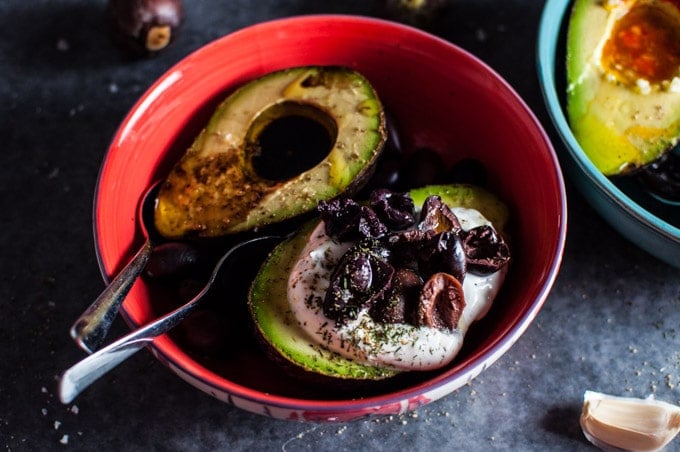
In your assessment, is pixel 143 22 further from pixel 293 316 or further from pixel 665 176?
pixel 665 176

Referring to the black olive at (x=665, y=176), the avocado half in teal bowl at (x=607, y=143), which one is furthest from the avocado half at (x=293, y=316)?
the black olive at (x=665, y=176)

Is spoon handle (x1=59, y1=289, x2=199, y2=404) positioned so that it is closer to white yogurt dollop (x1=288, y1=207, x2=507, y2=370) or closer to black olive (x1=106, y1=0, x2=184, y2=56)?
white yogurt dollop (x1=288, y1=207, x2=507, y2=370)

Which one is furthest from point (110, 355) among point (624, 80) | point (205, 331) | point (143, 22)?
point (624, 80)

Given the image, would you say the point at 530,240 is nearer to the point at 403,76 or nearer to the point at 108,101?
the point at 403,76

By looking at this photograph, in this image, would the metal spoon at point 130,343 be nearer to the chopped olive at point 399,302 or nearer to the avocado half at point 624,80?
the chopped olive at point 399,302

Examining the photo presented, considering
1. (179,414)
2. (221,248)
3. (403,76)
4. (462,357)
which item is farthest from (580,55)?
(179,414)

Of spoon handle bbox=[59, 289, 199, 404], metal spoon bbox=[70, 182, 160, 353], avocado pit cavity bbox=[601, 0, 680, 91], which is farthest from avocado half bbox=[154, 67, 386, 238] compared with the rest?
avocado pit cavity bbox=[601, 0, 680, 91]
